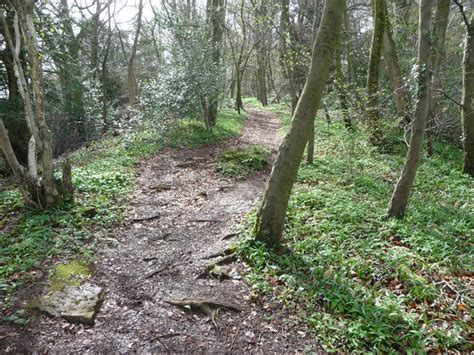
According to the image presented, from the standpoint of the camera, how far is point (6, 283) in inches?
156

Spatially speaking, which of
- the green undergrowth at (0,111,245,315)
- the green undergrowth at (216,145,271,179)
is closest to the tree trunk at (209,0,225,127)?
the green undergrowth at (216,145,271,179)

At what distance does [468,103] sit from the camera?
23.4ft

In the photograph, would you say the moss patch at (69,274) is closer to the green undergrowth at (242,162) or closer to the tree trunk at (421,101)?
the green undergrowth at (242,162)

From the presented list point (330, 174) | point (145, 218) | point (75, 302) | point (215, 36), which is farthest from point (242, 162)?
point (215, 36)

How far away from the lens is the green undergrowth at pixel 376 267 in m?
3.34

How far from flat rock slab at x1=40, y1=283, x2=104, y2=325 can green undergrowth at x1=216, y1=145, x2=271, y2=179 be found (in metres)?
5.16

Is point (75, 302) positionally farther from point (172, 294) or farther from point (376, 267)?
point (376, 267)

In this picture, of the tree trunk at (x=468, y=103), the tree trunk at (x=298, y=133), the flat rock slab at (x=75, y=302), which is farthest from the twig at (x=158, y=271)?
the tree trunk at (x=468, y=103)

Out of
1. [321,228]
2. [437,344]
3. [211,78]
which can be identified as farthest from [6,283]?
[211,78]

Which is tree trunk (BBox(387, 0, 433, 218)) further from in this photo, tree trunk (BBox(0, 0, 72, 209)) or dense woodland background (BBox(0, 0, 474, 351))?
tree trunk (BBox(0, 0, 72, 209))

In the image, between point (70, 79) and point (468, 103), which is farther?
point (70, 79)

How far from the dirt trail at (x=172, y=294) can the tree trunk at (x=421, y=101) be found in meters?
2.95

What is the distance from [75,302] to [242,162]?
20.5 ft

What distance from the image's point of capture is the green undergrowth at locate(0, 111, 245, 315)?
4.33m
